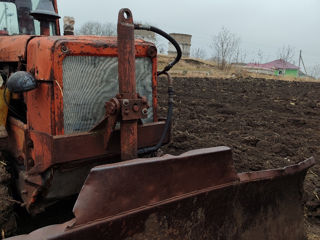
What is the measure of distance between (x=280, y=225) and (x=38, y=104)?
1840 millimetres

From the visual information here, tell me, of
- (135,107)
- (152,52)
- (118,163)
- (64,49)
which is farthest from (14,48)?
(118,163)

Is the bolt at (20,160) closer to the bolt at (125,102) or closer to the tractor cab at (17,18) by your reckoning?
the bolt at (125,102)

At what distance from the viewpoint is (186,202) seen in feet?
6.32

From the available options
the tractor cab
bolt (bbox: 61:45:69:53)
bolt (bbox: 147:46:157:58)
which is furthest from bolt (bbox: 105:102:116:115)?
the tractor cab

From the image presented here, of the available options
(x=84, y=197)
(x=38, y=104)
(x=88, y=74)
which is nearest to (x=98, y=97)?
(x=88, y=74)

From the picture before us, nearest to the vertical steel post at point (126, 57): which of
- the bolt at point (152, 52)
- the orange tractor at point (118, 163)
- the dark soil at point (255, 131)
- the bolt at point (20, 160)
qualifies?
the orange tractor at point (118, 163)

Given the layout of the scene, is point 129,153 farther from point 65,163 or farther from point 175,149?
point 175,149

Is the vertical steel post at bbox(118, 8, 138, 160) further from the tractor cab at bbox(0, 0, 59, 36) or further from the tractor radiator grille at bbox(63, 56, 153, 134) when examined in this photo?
the tractor cab at bbox(0, 0, 59, 36)

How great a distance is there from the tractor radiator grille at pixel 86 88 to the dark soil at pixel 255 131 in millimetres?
2185

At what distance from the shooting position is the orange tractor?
1.70 m

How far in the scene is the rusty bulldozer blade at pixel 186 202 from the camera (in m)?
1.61

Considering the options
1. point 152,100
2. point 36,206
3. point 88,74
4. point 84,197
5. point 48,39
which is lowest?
point 36,206

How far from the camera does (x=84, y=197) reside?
1584 mm

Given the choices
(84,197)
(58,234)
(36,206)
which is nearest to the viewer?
(58,234)
